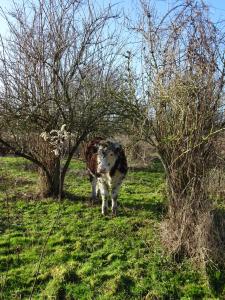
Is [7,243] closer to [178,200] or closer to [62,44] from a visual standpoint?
[178,200]

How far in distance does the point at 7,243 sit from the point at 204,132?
381 centimetres

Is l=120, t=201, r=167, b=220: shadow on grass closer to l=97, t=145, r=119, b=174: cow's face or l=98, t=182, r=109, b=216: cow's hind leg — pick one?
l=98, t=182, r=109, b=216: cow's hind leg

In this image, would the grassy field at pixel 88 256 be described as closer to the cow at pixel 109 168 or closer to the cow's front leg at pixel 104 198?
the cow's front leg at pixel 104 198

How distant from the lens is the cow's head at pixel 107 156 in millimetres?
8617

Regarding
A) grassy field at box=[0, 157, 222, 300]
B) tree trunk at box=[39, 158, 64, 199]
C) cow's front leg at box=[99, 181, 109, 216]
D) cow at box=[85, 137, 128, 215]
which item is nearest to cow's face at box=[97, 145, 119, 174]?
cow at box=[85, 137, 128, 215]

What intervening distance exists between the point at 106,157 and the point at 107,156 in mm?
30

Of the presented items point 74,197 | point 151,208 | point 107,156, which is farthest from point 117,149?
point 74,197

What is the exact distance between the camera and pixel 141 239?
7.20 meters

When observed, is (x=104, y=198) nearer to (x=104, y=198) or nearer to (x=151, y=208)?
(x=104, y=198)

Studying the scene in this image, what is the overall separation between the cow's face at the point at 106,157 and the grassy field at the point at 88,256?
100 cm

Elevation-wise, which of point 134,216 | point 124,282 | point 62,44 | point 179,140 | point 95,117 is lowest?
point 124,282

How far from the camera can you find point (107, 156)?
8617 mm

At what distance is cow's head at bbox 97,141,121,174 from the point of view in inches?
339

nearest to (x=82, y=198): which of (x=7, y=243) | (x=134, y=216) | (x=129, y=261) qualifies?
(x=134, y=216)
